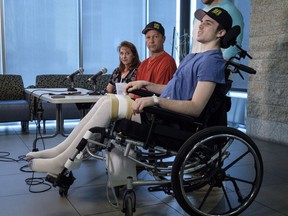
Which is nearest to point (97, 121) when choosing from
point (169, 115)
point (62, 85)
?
point (169, 115)

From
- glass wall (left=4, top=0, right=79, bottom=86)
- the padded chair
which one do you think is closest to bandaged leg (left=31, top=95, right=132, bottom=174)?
the padded chair

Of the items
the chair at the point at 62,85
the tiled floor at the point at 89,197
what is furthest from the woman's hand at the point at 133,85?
the chair at the point at 62,85

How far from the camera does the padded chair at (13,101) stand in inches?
163

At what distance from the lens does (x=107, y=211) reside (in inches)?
76.2

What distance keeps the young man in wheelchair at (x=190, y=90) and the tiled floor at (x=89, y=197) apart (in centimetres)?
29

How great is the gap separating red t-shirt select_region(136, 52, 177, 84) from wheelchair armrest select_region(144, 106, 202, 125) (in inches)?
30.0

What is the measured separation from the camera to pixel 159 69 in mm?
2381

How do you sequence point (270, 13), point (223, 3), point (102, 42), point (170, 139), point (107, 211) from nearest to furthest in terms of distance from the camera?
point (170, 139), point (107, 211), point (223, 3), point (270, 13), point (102, 42)

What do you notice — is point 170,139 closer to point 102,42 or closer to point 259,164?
point 259,164

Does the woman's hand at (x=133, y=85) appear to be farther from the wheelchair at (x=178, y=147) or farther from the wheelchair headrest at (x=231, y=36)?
the wheelchair headrest at (x=231, y=36)

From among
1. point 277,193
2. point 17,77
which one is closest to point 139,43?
point 17,77

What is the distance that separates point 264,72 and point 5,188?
2.83 meters

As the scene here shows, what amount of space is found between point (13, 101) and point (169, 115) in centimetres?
323

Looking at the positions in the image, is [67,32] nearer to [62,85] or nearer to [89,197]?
[62,85]
